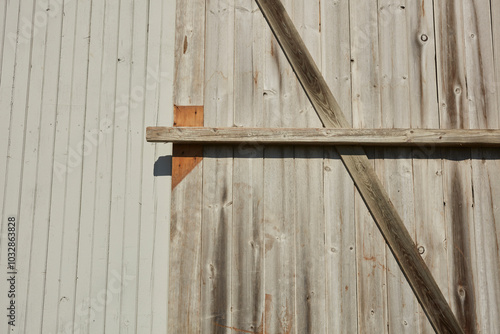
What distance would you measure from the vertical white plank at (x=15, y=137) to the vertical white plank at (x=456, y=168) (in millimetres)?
2966

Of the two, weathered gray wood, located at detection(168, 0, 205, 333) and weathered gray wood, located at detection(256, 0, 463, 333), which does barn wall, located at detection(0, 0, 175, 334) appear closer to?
weathered gray wood, located at detection(168, 0, 205, 333)

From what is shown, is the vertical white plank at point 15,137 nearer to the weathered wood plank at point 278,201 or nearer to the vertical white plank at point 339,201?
the weathered wood plank at point 278,201

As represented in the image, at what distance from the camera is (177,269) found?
2666 millimetres

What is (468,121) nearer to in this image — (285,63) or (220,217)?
(285,63)

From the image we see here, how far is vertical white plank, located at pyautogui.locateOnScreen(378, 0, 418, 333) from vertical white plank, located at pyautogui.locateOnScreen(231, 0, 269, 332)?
0.87 m

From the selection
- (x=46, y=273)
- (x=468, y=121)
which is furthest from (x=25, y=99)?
(x=468, y=121)

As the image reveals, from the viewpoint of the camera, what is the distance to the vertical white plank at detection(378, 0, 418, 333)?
2646mm

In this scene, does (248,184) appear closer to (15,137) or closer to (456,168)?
(456,168)

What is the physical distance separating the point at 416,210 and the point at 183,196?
5.26 feet

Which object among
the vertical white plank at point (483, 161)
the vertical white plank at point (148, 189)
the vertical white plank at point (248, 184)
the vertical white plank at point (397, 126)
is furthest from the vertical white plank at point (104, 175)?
the vertical white plank at point (483, 161)

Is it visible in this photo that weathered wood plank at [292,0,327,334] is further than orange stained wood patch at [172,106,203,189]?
No

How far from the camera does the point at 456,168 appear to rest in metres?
2.76

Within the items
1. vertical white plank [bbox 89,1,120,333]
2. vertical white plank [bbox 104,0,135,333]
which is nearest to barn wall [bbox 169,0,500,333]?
vertical white plank [bbox 104,0,135,333]

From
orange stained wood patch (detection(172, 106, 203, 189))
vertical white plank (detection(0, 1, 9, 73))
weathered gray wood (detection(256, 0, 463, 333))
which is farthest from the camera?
vertical white plank (detection(0, 1, 9, 73))
